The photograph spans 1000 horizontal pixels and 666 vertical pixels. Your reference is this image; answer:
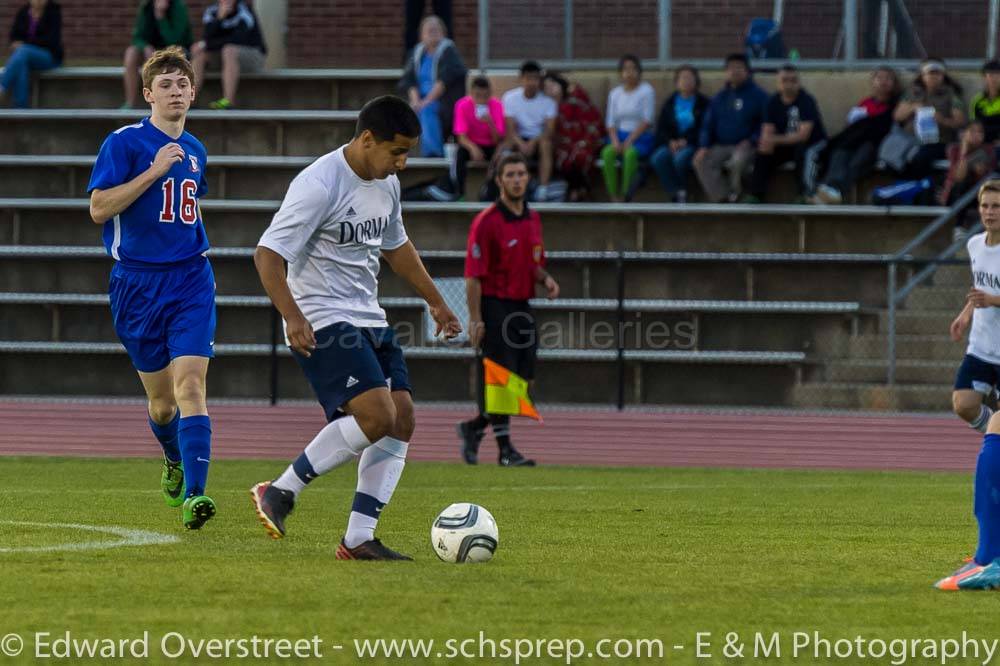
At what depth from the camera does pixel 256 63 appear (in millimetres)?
23922

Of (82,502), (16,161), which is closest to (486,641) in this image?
(82,502)

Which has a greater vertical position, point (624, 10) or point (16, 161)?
point (624, 10)

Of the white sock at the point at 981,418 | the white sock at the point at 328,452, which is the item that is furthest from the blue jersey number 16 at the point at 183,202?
the white sock at the point at 981,418

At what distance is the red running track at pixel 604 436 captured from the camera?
14938 millimetres

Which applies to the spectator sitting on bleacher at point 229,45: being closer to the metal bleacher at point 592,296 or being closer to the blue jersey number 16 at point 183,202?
the metal bleacher at point 592,296

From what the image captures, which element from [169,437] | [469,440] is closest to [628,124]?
[469,440]

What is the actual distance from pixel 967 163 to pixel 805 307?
8.01 ft

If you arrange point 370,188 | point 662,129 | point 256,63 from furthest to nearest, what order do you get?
point 256,63 → point 662,129 → point 370,188

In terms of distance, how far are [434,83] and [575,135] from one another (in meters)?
2.12

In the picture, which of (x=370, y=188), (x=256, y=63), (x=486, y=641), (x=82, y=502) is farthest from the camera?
(x=256, y=63)

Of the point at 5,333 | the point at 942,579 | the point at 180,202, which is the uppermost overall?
the point at 180,202

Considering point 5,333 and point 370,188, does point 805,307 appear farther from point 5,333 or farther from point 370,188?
point 370,188

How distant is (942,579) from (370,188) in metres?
2.98

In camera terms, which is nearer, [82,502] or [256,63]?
[82,502]
